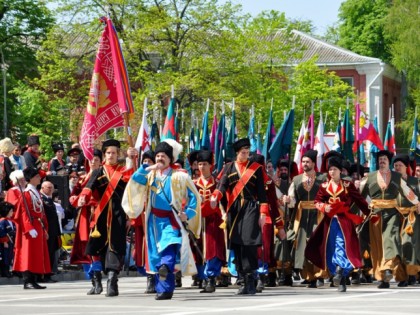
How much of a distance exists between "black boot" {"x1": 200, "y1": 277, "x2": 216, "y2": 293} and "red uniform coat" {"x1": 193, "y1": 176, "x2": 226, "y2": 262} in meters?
0.33

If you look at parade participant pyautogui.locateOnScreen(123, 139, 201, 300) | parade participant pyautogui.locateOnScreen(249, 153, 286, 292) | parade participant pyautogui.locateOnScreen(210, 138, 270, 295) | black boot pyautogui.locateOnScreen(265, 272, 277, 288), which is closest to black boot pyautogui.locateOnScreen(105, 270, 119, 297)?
parade participant pyautogui.locateOnScreen(123, 139, 201, 300)

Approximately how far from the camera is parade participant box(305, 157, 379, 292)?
18.7 meters

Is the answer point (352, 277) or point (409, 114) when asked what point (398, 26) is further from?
point (352, 277)

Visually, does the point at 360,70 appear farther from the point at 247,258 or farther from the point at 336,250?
the point at 247,258

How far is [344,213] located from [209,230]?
1.86m

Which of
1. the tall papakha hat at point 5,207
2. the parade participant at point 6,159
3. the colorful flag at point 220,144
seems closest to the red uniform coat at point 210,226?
the tall papakha hat at point 5,207

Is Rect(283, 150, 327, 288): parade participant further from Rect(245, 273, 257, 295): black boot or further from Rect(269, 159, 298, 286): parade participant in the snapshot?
Rect(245, 273, 257, 295): black boot

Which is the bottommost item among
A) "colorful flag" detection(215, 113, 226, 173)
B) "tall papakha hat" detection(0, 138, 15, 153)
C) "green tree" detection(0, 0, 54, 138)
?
"tall papakha hat" detection(0, 138, 15, 153)

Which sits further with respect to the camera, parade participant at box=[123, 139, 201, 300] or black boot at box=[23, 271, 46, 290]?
black boot at box=[23, 271, 46, 290]

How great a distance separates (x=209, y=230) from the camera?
19.0 metres

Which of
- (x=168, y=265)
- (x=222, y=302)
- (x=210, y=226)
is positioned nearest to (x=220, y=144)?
(x=210, y=226)

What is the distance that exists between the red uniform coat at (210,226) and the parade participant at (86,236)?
5.12 ft

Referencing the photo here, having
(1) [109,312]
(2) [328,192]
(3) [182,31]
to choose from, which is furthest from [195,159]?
(3) [182,31]

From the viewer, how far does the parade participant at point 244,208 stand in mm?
17453
